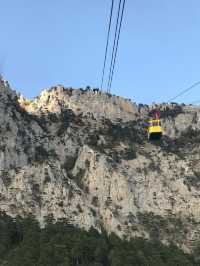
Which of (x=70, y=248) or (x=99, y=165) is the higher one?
(x=99, y=165)

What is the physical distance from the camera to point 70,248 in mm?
101188

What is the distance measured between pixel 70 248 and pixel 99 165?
37113 mm

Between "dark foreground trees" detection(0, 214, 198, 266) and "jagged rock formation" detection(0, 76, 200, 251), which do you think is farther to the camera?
"jagged rock formation" detection(0, 76, 200, 251)

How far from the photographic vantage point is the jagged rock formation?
12038 cm

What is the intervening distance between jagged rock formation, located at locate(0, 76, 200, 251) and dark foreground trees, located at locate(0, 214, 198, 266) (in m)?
6.47

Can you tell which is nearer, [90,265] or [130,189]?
[90,265]

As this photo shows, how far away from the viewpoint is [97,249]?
334ft

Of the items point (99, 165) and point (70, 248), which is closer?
point (70, 248)

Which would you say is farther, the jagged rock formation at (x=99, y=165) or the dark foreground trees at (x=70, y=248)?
the jagged rock formation at (x=99, y=165)

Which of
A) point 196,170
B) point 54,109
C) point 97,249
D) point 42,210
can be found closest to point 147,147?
point 196,170

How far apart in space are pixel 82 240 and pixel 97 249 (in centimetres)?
380

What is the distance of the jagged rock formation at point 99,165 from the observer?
395 ft

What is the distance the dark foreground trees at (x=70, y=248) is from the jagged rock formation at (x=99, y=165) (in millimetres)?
6472

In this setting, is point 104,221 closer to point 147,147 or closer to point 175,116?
point 147,147
